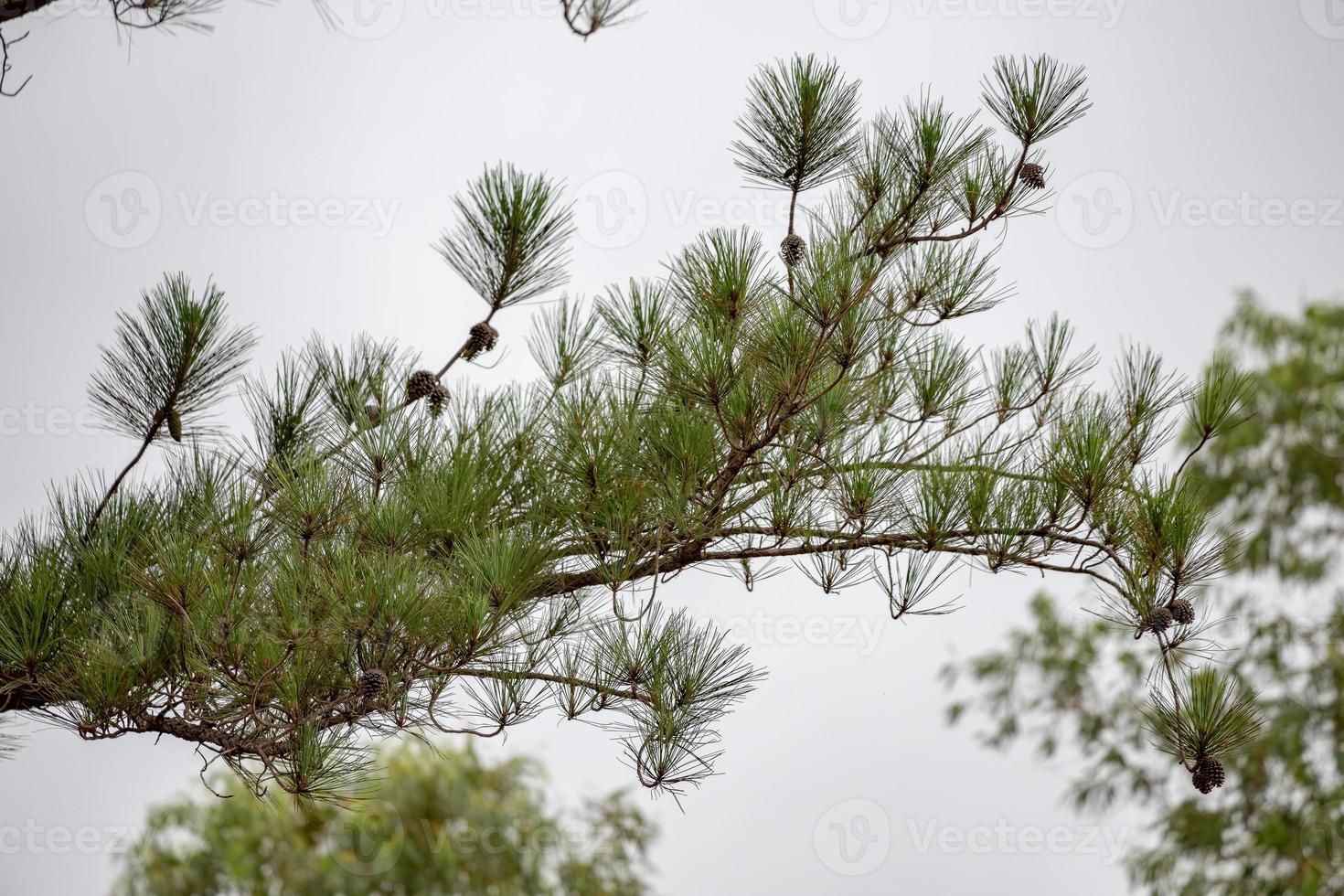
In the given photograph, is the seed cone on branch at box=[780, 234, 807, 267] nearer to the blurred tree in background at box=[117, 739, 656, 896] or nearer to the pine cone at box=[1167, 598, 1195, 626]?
the pine cone at box=[1167, 598, 1195, 626]

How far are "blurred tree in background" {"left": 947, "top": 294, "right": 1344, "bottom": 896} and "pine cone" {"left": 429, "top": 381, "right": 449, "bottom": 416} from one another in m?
3.04

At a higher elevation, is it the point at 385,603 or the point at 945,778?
the point at 945,778

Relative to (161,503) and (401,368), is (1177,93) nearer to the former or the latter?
(401,368)

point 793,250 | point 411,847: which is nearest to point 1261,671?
point 411,847

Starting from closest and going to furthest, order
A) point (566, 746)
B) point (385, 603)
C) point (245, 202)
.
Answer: point (385, 603) → point (245, 202) → point (566, 746)

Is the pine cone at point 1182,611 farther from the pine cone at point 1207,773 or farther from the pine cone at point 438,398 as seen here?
the pine cone at point 438,398

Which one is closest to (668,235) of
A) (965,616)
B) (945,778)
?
(965,616)

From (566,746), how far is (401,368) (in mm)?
3763

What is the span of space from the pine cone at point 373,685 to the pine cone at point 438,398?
0.40m

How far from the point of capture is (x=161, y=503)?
5.03ft

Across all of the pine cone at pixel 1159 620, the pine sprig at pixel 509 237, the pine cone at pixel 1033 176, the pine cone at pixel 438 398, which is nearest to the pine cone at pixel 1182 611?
the pine cone at pixel 1159 620

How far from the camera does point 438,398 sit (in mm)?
1561

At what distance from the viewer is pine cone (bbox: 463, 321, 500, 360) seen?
147cm

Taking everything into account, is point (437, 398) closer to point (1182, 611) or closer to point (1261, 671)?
point (1182, 611)
